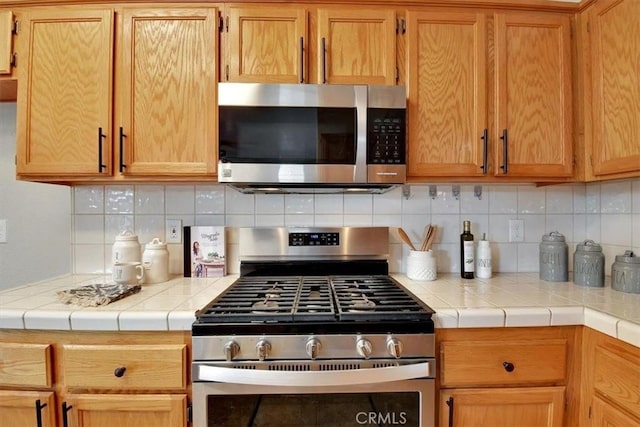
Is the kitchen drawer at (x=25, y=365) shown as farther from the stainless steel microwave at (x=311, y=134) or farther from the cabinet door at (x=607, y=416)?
the cabinet door at (x=607, y=416)

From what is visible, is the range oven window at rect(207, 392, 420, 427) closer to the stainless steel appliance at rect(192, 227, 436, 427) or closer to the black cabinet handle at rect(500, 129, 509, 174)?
the stainless steel appliance at rect(192, 227, 436, 427)

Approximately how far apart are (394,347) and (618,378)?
0.65m

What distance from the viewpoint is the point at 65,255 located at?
1.64 meters

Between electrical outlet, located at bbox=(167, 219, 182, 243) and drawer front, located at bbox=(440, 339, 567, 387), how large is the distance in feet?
4.19

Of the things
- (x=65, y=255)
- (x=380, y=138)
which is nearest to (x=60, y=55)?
(x=65, y=255)

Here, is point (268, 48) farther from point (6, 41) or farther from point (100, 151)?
point (6, 41)

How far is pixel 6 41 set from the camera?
129 centimetres

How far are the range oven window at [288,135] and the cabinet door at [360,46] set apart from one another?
0.61 feet

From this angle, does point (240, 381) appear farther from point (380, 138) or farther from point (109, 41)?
point (109, 41)

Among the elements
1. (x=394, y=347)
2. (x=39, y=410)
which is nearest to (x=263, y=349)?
(x=394, y=347)

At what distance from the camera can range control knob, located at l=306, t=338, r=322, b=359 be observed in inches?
36.8

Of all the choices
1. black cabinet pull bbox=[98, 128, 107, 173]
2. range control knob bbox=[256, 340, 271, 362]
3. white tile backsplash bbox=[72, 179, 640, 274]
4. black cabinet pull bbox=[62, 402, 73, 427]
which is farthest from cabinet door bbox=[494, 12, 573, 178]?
black cabinet pull bbox=[62, 402, 73, 427]

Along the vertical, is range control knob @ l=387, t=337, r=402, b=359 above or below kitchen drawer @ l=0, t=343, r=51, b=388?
above

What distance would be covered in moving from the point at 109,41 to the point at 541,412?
2.05 metres
